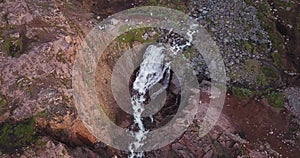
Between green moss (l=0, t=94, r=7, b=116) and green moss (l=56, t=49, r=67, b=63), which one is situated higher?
green moss (l=56, t=49, r=67, b=63)

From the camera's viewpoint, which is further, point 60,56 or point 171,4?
point 171,4

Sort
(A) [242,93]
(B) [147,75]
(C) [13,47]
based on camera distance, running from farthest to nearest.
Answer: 1. (B) [147,75]
2. (A) [242,93]
3. (C) [13,47]

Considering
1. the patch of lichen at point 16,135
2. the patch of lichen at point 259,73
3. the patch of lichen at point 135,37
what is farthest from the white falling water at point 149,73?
the patch of lichen at point 16,135

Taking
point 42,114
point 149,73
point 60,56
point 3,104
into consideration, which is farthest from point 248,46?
point 3,104

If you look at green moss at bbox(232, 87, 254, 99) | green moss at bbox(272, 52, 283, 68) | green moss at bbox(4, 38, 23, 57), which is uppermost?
green moss at bbox(4, 38, 23, 57)

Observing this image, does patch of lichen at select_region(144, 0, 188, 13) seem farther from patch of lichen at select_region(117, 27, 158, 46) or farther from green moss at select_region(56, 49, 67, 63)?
green moss at select_region(56, 49, 67, 63)

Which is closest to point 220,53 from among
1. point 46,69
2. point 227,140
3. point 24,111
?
point 227,140

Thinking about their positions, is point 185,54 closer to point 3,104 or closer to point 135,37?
point 135,37

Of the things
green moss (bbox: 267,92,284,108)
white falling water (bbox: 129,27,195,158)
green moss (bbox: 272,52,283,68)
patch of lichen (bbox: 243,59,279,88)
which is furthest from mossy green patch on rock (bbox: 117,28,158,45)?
green moss (bbox: 267,92,284,108)
